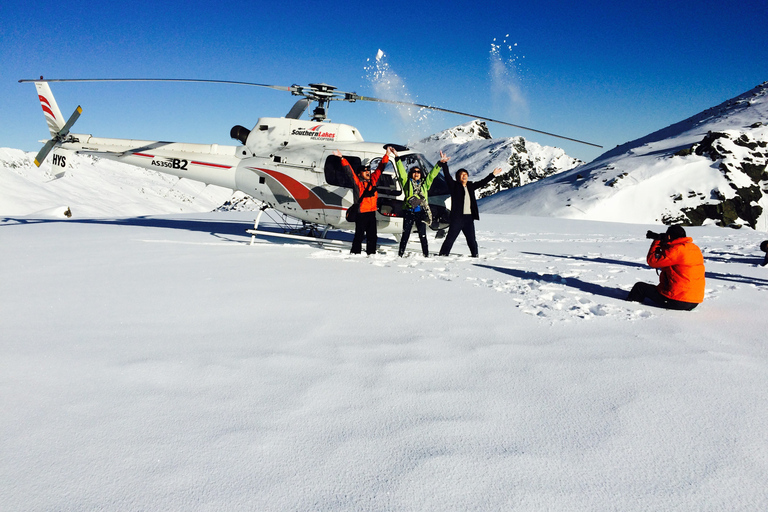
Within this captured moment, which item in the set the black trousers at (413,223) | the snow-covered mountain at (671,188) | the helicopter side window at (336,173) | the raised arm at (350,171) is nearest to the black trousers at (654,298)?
Result: the black trousers at (413,223)

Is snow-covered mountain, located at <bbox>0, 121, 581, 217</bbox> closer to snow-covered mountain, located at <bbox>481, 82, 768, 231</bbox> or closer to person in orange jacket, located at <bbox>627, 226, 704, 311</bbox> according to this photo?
snow-covered mountain, located at <bbox>481, 82, 768, 231</bbox>

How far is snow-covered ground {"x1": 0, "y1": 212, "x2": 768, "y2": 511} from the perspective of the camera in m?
1.88

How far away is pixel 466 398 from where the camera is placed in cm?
266

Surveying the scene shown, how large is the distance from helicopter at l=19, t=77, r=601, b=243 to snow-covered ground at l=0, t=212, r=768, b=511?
3320mm

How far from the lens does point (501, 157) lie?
297 feet

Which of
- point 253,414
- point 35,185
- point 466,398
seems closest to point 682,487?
point 466,398

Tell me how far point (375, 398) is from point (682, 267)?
3.77m

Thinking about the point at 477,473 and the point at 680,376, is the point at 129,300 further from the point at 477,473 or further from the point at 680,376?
the point at 680,376

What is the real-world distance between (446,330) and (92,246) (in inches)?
309

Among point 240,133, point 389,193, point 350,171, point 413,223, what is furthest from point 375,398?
point 240,133

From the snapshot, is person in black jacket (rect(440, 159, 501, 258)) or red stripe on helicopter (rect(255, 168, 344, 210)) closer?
person in black jacket (rect(440, 159, 501, 258))

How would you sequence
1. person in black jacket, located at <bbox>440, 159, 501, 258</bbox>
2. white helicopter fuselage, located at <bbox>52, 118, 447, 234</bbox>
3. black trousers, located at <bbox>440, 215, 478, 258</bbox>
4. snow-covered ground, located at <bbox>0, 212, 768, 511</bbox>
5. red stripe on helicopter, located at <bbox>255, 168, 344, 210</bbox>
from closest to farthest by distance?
snow-covered ground, located at <bbox>0, 212, 768, 511</bbox>
person in black jacket, located at <bbox>440, 159, 501, 258</bbox>
black trousers, located at <bbox>440, 215, 478, 258</bbox>
white helicopter fuselage, located at <bbox>52, 118, 447, 234</bbox>
red stripe on helicopter, located at <bbox>255, 168, 344, 210</bbox>

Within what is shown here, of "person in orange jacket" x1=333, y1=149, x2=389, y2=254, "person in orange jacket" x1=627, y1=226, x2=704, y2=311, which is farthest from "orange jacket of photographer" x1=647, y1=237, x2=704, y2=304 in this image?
"person in orange jacket" x1=333, y1=149, x2=389, y2=254

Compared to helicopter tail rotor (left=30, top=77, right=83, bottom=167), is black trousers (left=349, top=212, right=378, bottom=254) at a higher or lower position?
lower
